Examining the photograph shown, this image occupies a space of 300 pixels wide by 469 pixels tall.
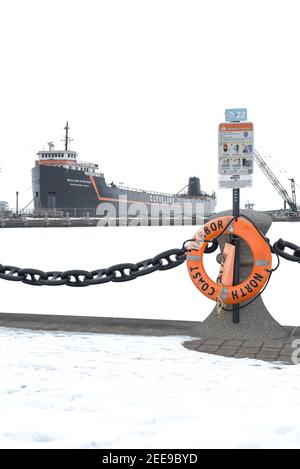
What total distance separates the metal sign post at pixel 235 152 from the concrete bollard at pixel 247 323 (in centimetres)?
28

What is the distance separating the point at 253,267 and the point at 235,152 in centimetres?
133

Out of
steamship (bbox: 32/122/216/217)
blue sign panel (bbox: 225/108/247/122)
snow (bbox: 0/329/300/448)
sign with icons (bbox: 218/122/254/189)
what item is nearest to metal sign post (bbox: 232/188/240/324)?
sign with icons (bbox: 218/122/254/189)

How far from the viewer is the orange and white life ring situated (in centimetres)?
530

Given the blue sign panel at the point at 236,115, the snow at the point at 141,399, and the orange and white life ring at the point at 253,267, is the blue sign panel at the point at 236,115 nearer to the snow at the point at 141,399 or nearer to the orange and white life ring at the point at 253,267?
the orange and white life ring at the point at 253,267

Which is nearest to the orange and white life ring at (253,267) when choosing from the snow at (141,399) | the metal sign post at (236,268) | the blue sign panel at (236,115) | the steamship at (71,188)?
the metal sign post at (236,268)

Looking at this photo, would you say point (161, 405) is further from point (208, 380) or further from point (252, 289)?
point (252, 289)

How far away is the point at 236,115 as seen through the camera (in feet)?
18.1

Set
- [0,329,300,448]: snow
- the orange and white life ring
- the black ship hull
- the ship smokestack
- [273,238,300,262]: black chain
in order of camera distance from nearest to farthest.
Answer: [0,329,300,448]: snow, the orange and white life ring, [273,238,300,262]: black chain, the black ship hull, the ship smokestack

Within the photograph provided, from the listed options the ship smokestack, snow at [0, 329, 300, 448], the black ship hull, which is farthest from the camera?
the ship smokestack

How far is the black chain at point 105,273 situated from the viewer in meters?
5.75

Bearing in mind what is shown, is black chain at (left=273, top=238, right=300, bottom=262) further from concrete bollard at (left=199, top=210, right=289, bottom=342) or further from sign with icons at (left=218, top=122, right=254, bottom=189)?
sign with icons at (left=218, top=122, right=254, bottom=189)

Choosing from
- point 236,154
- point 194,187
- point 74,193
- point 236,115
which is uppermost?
point 194,187

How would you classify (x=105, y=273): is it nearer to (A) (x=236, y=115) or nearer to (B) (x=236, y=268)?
(B) (x=236, y=268)

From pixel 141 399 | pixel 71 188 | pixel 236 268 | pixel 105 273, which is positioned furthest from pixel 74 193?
pixel 141 399
